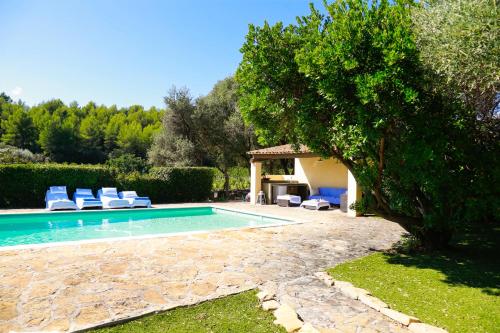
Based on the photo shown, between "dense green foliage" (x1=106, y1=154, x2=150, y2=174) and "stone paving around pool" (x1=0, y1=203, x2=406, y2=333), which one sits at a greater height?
"dense green foliage" (x1=106, y1=154, x2=150, y2=174)

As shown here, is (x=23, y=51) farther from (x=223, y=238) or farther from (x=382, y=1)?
(x=382, y=1)

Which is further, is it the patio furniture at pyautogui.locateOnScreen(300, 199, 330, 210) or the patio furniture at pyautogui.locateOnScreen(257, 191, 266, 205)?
the patio furniture at pyautogui.locateOnScreen(257, 191, 266, 205)

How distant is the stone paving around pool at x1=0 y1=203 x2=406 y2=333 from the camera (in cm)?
467

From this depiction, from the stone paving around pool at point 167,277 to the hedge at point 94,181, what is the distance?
459 inches

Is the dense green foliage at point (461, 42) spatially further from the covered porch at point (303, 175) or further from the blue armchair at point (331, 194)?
the covered porch at point (303, 175)

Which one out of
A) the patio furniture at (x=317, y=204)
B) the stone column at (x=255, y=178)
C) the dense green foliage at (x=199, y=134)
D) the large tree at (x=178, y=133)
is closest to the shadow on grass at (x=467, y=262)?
the patio furniture at (x=317, y=204)

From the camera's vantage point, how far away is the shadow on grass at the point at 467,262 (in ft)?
21.2

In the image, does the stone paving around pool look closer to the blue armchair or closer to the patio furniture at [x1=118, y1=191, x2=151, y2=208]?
the blue armchair

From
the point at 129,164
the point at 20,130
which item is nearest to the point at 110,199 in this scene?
the point at 129,164

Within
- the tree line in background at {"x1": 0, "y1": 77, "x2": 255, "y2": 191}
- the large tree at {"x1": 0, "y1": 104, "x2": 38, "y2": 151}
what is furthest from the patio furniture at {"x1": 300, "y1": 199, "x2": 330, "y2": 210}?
the large tree at {"x1": 0, "y1": 104, "x2": 38, "y2": 151}

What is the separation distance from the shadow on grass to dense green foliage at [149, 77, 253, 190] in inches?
778

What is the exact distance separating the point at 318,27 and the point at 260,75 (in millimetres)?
1750

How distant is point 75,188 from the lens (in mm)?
19219

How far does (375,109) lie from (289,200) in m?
13.3
